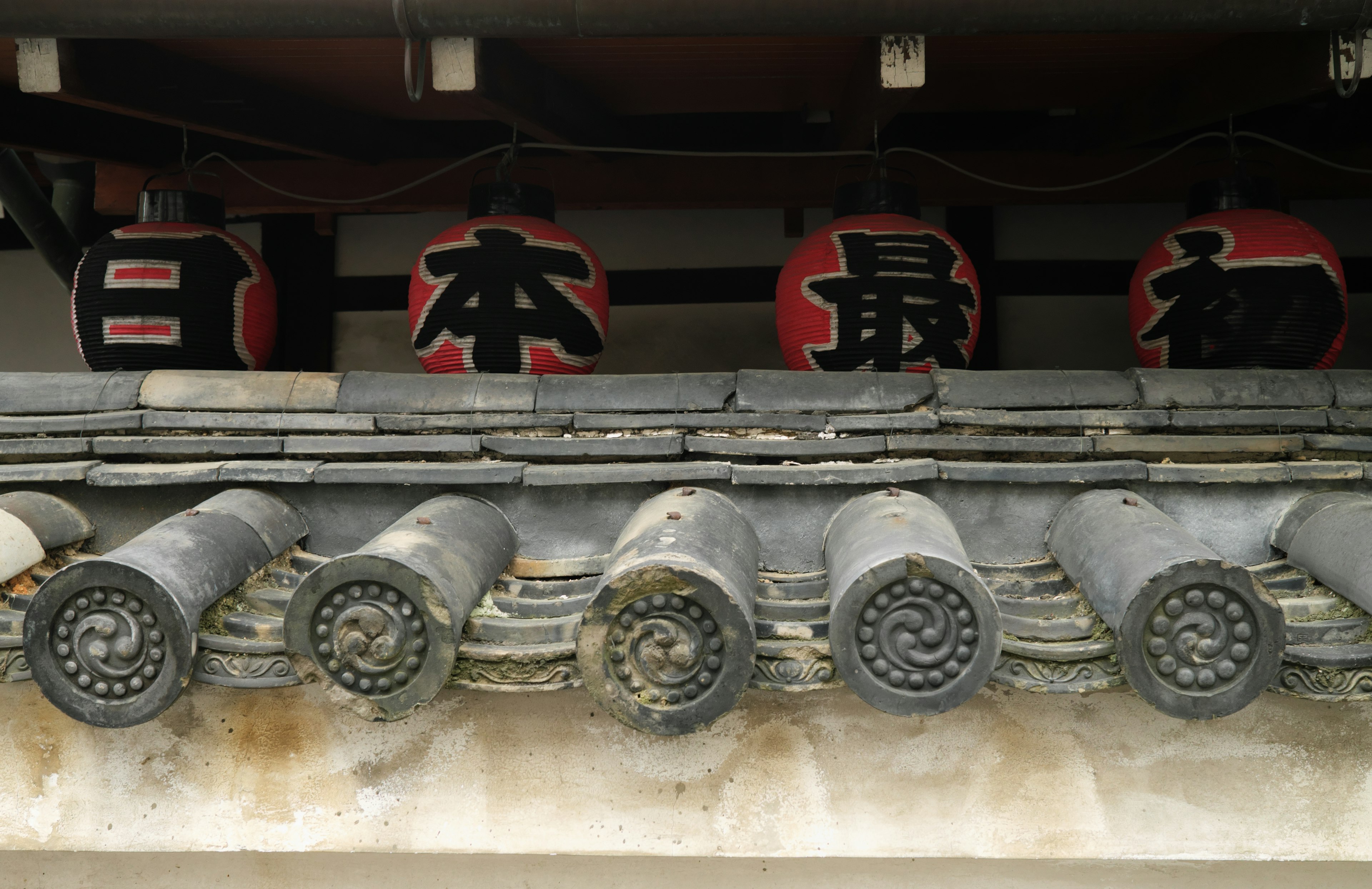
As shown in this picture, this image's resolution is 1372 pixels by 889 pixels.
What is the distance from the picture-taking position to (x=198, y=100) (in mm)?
3350

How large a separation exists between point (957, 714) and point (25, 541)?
2.71 metres

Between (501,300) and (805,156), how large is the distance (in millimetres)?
1655

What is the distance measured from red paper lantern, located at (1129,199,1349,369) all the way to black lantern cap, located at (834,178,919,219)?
2.88ft

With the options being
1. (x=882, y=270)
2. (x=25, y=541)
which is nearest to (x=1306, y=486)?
(x=882, y=270)

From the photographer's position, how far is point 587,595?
7.97 ft

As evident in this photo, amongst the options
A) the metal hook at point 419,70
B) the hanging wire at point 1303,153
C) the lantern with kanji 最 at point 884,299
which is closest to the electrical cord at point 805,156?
the hanging wire at point 1303,153

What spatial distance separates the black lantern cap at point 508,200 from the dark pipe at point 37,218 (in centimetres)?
211

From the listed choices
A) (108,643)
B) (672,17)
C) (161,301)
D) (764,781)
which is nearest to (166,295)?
(161,301)

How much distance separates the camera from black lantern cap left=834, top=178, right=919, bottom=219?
3184 mm

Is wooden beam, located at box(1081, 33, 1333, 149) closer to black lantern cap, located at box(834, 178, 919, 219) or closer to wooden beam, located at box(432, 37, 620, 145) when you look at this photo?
black lantern cap, located at box(834, 178, 919, 219)

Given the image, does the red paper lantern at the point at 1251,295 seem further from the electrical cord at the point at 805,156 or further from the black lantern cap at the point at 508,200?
the black lantern cap at the point at 508,200

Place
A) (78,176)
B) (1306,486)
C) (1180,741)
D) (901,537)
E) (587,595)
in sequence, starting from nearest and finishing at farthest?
(901,537) < (587,595) < (1306,486) < (1180,741) < (78,176)

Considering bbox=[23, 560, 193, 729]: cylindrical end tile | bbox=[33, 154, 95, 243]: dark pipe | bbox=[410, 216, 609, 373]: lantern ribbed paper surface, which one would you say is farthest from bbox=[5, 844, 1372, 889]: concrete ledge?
bbox=[33, 154, 95, 243]: dark pipe

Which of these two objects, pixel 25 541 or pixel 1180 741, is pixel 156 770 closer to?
pixel 25 541
